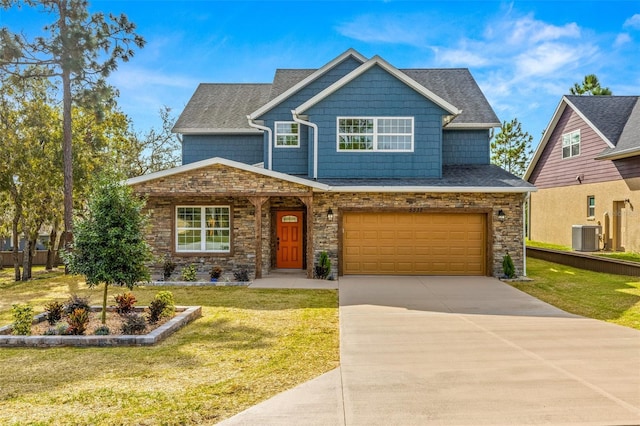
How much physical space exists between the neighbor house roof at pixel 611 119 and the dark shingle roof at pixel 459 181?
19.6 ft

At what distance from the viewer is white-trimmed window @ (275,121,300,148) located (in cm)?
1562

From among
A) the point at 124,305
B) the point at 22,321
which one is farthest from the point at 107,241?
the point at 22,321

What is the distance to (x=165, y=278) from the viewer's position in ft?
45.0

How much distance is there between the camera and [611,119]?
19.5 meters

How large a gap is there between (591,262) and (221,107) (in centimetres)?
1547

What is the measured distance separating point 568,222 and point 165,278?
19.0m

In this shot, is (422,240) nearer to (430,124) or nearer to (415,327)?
(430,124)

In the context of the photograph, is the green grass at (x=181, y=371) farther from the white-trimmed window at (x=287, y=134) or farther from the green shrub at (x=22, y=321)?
the white-trimmed window at (x=287, y=134)

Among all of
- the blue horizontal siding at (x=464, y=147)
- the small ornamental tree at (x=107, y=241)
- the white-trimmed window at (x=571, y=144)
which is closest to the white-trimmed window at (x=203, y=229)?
Result: the small ornamental tree at (x=107, y=241)

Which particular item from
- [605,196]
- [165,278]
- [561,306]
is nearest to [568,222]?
[605,196]

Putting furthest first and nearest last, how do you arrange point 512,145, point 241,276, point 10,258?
1. point 512,145
2. point 10,258
3. point 241,276

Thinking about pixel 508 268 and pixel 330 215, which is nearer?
pixel 508 268

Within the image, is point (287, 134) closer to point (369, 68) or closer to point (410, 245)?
point (369, 68)

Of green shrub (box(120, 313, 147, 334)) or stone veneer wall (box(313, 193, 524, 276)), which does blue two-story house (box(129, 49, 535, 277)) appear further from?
green shrub (box(120, 313, 147, 334))
